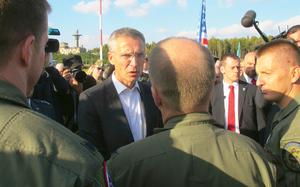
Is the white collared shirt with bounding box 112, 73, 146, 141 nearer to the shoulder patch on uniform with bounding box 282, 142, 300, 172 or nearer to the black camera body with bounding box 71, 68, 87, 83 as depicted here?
the shoulder patch on uniform with bounding box 282, 142, 300, 172

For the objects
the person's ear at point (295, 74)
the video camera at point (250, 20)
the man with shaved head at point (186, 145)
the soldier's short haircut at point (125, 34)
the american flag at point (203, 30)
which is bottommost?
the man with shaved head at point (186, 145)

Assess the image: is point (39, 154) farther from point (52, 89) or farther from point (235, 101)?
point (235, 101)

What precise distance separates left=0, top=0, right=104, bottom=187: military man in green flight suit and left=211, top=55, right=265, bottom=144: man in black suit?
167 inches

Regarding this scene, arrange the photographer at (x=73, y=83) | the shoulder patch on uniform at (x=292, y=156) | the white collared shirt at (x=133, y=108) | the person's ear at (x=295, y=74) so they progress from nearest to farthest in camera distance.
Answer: the shoulder patch on uniform at (x=292, y=156), the person's ear at (x=295, y=74), the white collared shirt at (x=133, y=108), the photographer at (x=73, y=83)

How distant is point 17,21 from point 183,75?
81 cm

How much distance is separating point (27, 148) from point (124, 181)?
68cm

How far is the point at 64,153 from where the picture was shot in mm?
1093

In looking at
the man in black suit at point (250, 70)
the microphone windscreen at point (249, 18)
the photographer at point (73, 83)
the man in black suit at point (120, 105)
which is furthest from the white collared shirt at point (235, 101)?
the man in black suit at point (120, 105)

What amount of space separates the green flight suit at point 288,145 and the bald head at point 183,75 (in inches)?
26.4

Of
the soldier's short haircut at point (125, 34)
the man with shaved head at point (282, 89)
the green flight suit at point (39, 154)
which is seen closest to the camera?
the green flight suit at point (39, 154)

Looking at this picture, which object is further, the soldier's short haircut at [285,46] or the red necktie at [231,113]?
the red necktie at [231,113]

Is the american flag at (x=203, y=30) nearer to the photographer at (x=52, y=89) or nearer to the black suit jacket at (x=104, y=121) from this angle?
the photographer at (x=52, y=89)

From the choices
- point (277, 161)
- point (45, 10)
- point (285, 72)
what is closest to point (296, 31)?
point (285, 72)

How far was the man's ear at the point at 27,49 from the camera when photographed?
48.8 inches
